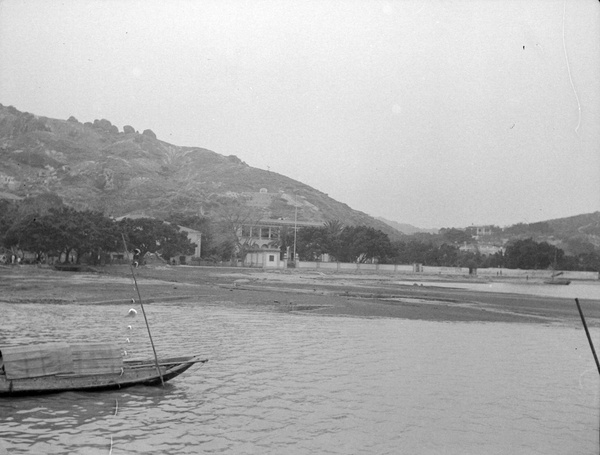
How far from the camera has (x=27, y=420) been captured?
38.3 ft

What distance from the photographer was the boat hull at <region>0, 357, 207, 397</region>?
12.5m

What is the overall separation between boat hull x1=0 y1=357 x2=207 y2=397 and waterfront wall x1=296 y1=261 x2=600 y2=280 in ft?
238

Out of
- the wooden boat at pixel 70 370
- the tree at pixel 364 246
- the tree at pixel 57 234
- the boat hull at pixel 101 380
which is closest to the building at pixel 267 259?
the tree at pixel 364 246

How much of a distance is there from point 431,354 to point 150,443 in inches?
491

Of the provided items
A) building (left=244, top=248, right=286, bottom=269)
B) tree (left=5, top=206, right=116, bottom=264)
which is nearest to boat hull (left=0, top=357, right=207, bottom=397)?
tree (left=5, top=206, right=116, bottom=264)

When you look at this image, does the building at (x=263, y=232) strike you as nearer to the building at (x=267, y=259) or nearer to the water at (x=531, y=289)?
the building at (x=267, y=259)

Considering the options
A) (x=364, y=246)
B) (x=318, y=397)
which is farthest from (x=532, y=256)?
(x=318, y=397)

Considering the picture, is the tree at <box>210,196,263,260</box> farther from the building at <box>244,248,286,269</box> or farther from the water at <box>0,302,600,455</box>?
the water at <box>0,302,600,455</box>

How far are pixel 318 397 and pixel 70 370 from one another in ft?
18.5

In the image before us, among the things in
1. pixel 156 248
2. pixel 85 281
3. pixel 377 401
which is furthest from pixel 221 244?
pixel 377 401

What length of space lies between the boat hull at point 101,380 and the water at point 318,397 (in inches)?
8.7

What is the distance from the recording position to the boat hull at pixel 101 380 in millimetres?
12492

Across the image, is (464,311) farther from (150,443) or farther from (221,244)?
(221,244)

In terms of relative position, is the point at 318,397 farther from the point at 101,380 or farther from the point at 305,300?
the point at 305,300
